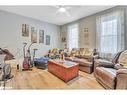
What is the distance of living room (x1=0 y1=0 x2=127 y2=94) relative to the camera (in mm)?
2367

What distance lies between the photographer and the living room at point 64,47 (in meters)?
2.37

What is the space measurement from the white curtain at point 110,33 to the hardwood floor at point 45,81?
79 cm

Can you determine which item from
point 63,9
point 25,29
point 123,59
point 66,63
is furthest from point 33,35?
point 123,59

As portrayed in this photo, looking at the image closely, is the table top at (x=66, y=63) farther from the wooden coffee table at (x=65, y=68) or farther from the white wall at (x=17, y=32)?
the white wall at (x=17, y=32)

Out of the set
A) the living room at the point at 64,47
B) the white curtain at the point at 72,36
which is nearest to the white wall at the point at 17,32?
the living room at the point at 64,47

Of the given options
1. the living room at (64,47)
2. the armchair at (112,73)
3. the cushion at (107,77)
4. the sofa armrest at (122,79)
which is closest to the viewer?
the sofa armrest at (122,79)

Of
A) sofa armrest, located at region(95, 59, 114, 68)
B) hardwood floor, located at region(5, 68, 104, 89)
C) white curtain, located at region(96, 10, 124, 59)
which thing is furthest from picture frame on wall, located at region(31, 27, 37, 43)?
sofa armrest, located at region(95, 59, 114, 68)

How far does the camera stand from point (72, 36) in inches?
111

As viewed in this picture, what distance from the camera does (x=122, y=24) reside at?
10.2ft

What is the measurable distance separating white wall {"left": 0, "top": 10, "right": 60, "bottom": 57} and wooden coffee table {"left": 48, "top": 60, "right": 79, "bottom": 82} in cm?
47

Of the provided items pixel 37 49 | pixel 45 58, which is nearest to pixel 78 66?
pixel 45 58

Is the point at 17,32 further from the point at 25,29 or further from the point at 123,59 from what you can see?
the point at 123,59

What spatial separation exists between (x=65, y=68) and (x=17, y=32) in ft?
4.17

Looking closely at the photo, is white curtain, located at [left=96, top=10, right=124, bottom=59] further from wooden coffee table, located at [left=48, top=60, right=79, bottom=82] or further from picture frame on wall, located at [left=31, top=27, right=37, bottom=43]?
picture frame on wall, located at [left=31, top=27, right=37, bottom=43]
